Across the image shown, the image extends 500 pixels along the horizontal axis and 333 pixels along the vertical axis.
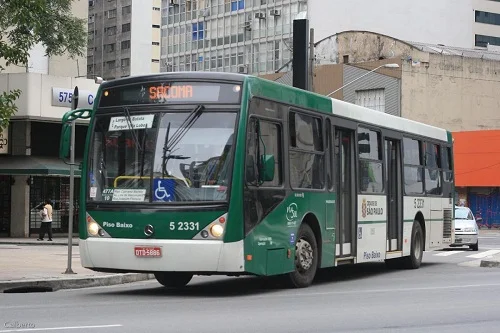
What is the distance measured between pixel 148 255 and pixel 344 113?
5.34 meters

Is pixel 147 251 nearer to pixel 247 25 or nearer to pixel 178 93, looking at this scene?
pixel 178 93

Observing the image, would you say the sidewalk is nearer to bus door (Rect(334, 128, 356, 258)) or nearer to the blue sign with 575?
bus door (Rect(334, 128, 356, 258))

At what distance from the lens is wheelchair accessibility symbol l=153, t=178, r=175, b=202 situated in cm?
1484

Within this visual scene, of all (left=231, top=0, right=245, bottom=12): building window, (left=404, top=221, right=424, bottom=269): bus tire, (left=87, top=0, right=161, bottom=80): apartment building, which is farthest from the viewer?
(left=87, top=0, right=161, bottom=80): apartment building

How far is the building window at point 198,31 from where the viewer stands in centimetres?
9975

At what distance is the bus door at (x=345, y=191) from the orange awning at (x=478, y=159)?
49101 millimetres

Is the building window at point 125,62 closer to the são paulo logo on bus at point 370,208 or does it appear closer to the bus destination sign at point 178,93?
the são paulo logo on bus at point 370,208

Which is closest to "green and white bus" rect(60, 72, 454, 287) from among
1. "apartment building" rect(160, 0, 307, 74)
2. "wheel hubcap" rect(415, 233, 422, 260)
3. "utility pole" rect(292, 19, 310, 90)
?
"wheel hubcap" rect(415, 233, 422, 260)

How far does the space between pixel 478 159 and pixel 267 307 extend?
55838 mm

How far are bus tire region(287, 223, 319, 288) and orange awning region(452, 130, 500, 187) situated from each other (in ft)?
168

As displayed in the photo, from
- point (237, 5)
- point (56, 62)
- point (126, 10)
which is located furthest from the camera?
point (126, 10)

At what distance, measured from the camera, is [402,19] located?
307 feet

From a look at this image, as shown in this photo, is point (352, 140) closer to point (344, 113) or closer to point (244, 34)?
point (344, 113)

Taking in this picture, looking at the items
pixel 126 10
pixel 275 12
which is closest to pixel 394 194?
pixel 275 12
